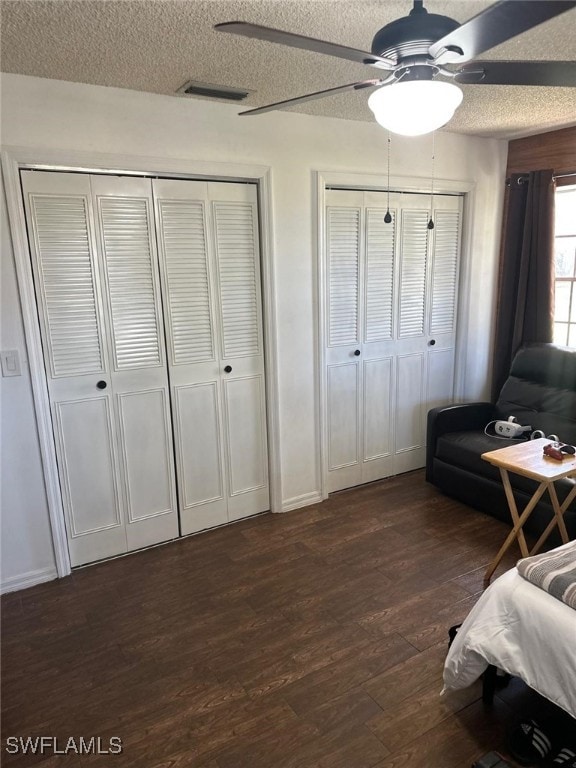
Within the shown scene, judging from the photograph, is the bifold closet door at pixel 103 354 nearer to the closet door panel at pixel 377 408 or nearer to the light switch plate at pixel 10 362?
the light switch plate at pixel 10 362

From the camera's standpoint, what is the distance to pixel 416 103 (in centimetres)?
138

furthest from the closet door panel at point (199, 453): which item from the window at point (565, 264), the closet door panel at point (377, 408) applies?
the window at point (565, 264)

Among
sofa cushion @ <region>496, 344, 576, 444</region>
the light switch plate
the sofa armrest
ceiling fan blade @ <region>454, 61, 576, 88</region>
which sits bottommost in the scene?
the sofa armrest

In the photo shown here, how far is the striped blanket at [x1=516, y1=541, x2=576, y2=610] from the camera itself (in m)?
1.65

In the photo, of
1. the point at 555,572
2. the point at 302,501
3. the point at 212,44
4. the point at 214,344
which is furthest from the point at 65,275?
the point at 555,572

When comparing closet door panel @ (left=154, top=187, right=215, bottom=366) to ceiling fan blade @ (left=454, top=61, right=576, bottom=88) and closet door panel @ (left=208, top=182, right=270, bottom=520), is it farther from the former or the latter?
ceiling fan blade @ (left=454, top=61, right=576, bottom=88)

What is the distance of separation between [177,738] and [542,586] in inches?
55.3

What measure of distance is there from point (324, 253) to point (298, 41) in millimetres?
2098

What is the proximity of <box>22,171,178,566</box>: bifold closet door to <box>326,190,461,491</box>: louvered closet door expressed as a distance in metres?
1.24

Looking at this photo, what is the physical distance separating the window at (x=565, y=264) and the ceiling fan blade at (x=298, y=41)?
2.95 meters

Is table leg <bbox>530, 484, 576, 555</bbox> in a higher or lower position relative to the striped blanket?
lower

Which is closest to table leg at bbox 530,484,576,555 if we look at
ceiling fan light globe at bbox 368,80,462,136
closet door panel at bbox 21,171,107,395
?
ceiling fan light globe at bbox 368,80,462,136

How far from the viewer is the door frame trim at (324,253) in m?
3.31

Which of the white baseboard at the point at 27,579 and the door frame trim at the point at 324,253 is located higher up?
the door frame trim at the point at 324,253
